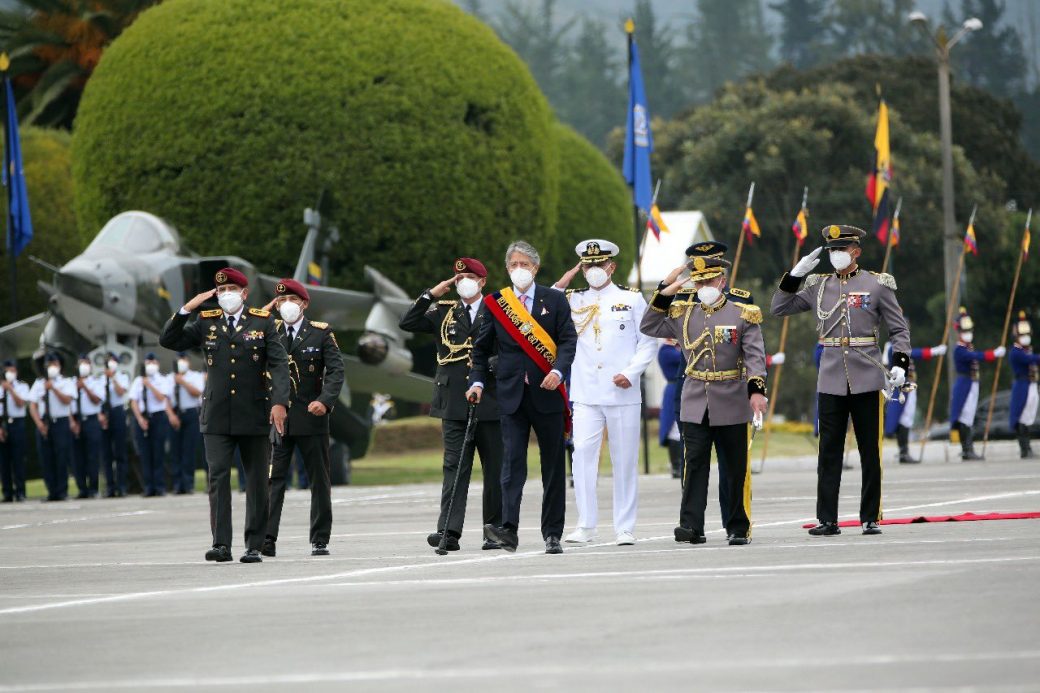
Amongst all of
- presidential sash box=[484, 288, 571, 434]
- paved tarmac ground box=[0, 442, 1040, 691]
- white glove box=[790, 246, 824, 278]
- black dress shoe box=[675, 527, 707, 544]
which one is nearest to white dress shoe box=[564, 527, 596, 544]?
paved tarmac ground box=[0, 442, 1040, 691]

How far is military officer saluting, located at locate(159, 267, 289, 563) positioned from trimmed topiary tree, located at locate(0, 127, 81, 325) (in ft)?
83.5

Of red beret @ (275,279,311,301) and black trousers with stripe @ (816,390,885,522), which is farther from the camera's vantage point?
red beret @ (275,279,311,301)

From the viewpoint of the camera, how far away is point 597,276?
13141mm

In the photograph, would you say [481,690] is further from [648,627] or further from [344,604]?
[344,604]

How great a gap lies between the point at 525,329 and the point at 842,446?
2.36 metres

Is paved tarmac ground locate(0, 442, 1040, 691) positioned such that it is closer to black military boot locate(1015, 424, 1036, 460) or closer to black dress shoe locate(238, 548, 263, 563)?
black dress shoe locate(238, 548, 263, 563)

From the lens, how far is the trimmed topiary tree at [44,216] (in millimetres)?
37844

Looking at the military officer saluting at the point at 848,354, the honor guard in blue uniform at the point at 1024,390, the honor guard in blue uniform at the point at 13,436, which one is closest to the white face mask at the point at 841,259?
the military officer saluting at the point at 848,354

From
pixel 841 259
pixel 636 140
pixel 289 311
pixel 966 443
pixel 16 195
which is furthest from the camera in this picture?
pixel 16 195

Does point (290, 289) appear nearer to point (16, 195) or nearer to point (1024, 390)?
point (1024, 390)

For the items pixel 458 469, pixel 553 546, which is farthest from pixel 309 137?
pixel 553 546

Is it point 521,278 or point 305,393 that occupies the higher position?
point 521,278

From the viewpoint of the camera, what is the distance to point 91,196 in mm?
34656

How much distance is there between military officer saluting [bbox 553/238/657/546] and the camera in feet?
42.9
